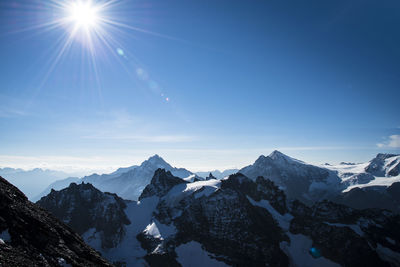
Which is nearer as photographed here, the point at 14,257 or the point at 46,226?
the point at 14,257

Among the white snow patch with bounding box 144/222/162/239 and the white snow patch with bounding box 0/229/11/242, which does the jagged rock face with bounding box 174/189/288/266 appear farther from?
the white snow patch with bounding box 0/229/11/242

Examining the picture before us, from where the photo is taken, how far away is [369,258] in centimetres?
12419

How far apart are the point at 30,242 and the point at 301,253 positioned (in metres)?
154

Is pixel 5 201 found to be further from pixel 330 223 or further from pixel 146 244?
pixel 330 223

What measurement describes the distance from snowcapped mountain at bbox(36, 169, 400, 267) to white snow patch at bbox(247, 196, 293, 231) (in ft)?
2.63

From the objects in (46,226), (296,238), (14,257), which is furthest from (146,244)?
(14,257)

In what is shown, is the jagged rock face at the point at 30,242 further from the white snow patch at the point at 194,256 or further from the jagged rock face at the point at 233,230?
the jagged rock face at the point at 233,230

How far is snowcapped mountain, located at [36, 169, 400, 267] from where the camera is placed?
12538 cm

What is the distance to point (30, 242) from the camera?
1986cm

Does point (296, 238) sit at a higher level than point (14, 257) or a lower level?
lower

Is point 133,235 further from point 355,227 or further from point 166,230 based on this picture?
point 355,227

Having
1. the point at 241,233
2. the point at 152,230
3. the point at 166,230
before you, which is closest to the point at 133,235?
the point at 152,230

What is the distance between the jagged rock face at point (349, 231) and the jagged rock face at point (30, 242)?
150568 mm

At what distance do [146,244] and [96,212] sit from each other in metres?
43.4
